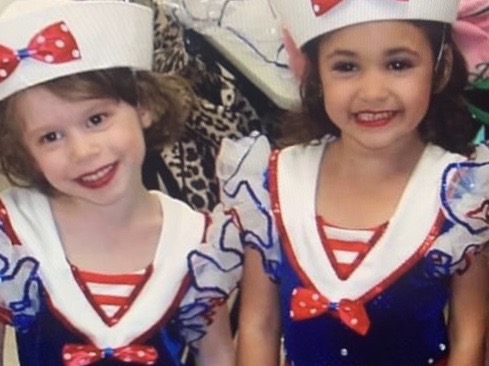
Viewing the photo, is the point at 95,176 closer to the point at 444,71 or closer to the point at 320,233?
the point at 320,233

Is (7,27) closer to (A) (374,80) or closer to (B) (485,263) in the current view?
(A) (374,80)

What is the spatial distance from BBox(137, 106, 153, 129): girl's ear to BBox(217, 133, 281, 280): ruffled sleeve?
0.31 ft

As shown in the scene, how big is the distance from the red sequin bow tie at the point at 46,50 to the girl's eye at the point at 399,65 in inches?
13.2

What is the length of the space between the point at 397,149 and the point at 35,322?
1.46 feet

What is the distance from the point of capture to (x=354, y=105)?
1186 millimetres

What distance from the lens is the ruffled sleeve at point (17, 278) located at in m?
1.19

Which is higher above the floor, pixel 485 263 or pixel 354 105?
pixel 354 105

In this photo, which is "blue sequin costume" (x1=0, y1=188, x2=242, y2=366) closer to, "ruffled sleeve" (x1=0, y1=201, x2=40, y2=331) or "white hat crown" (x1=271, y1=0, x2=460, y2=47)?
"ruffled sleeve" (x1=0, y1=201, x2=40, y2=331)

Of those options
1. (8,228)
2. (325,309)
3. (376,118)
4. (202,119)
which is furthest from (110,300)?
(202,119)

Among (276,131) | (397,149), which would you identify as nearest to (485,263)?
(397,149)

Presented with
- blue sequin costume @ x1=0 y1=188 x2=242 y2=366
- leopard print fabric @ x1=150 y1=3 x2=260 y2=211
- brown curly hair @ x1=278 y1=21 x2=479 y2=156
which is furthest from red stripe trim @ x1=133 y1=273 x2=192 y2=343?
leopard print fabric @ x1=150 y1=3 x2=260 y2=211

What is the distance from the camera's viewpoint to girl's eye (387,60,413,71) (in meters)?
1.18

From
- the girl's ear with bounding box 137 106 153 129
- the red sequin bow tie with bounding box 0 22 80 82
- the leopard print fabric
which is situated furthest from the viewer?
the leopard print fabric

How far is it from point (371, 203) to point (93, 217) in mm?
313
